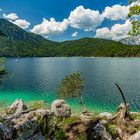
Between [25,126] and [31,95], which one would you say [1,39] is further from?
[31,95]

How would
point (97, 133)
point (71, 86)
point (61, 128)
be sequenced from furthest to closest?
1. point (71, 86)
2. point (61, 128)
3. point (97, 133)

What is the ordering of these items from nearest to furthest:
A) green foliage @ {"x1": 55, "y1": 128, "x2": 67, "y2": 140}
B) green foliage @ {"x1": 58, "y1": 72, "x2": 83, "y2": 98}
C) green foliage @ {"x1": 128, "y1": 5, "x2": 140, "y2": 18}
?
green foliage @ {"x1": 128, "y1": 5, "x2": 140, "y2": 18} < green foliage @ {"x1": 55, "y1": 128, "x2": 67, "y2": 140} < green foliage @ {"x1": 58, "y1": 72, "x2": 83, "y2": 98}

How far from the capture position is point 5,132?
2727 cm

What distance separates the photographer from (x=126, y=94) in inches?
3322

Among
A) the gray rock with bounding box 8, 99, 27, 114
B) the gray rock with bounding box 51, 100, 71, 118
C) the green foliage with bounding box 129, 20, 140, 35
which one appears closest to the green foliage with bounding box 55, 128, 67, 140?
the gray rock with bounding box 51, 100, 71, 118

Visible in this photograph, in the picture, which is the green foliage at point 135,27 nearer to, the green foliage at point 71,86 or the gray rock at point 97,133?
the gray rock at point 97,133

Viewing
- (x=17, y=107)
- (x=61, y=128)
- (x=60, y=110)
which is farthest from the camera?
(x=17, y=107)

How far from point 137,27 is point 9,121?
20.6 m

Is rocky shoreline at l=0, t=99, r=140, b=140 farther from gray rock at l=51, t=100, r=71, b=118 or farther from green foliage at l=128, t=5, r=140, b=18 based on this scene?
green foliage at l=128, t=5, r=140, b=18

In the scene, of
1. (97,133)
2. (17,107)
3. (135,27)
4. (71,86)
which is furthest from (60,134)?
(71,86)

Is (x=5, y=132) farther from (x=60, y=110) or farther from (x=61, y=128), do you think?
(x=60, y=110)

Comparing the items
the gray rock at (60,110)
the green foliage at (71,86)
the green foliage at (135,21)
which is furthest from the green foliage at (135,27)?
the green foliage at (71,86)

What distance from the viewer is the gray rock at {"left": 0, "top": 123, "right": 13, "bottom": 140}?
26.9 m

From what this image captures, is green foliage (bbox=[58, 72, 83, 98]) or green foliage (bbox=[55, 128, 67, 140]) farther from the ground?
green foliage (bbox=[58, 72, 83, 98])
